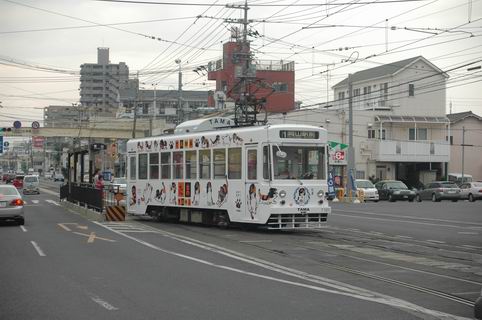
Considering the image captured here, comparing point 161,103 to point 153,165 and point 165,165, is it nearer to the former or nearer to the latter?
point 153,165

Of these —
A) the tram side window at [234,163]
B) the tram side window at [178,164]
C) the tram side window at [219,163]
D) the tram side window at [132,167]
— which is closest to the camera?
the tram side window at [234,163]

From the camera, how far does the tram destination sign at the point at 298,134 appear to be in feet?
59.2

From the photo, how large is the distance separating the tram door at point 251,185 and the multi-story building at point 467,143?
50551 mm

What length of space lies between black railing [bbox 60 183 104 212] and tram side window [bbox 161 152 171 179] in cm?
353

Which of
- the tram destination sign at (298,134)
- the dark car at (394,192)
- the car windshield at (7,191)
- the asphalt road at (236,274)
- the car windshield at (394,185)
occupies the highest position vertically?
the tram destination sign at (298,134)

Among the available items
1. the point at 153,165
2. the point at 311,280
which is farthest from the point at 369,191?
the point at 311,280

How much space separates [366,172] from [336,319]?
51.9m

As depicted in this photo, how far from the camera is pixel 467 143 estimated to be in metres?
65.0

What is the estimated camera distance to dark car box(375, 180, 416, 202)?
149 ft

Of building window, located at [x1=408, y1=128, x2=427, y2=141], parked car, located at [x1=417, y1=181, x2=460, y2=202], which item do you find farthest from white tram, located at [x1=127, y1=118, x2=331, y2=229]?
building window, located at [x1=408, y1=128, x2=427, y2=141]

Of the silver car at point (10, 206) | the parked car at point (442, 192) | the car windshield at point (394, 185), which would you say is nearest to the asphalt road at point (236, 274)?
the silver car at point (10, 206)

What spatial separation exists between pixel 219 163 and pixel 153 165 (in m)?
4.51

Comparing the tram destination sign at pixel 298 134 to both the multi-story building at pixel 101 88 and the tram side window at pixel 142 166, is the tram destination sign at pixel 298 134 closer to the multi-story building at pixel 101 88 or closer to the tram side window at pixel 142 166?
the tram side window at pixel 142 166

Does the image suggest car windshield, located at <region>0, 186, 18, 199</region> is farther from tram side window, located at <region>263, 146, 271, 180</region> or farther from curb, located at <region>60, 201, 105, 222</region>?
tram side window, located at <region>263, 146, 271, 180</region>
